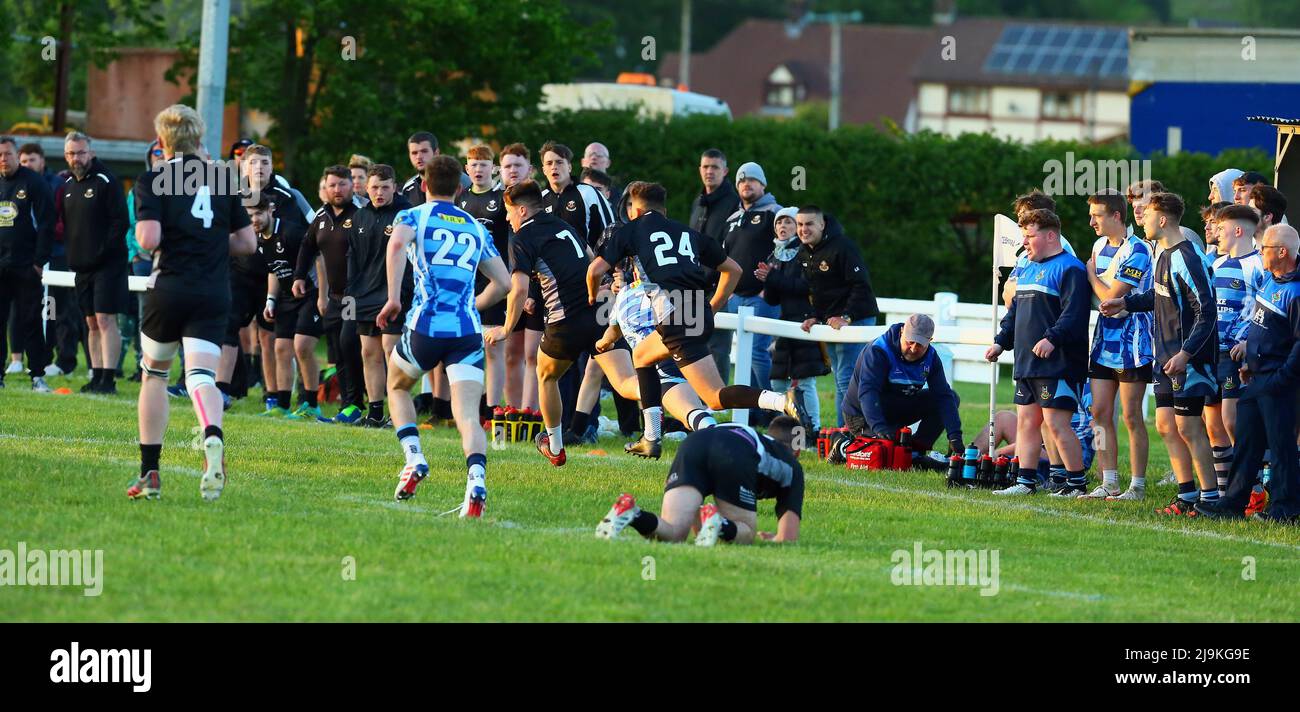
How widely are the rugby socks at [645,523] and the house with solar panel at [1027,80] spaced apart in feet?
235

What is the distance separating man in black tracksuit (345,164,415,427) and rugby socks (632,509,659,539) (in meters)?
6.20

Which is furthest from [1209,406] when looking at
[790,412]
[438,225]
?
[438,225]

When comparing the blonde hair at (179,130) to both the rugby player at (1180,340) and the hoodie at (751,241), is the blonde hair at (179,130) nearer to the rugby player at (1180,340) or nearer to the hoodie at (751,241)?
the rugby player at (1180,340)

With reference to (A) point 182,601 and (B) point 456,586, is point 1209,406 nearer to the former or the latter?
(B) point 456,586

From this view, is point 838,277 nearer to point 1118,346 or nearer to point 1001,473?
point 1001,473

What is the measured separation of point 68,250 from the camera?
15883mm

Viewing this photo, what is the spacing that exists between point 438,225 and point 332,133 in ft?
60.5

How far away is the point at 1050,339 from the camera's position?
1184 centimetres

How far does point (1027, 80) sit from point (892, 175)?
55.9 metres

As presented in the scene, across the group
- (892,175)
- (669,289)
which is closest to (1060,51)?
(892,175)

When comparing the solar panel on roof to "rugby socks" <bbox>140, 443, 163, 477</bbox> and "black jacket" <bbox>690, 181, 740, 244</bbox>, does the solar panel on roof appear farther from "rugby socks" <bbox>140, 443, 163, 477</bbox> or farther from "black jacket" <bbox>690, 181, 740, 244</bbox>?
"rugby socks" <bbox>140, 443, 163, 477</bbox>

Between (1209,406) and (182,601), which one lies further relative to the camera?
(1209,406)

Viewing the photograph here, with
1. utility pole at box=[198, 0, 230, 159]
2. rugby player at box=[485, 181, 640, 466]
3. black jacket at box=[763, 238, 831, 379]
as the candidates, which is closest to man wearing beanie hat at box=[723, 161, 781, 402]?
black jacket at box=[763, 238, 831, 379]
